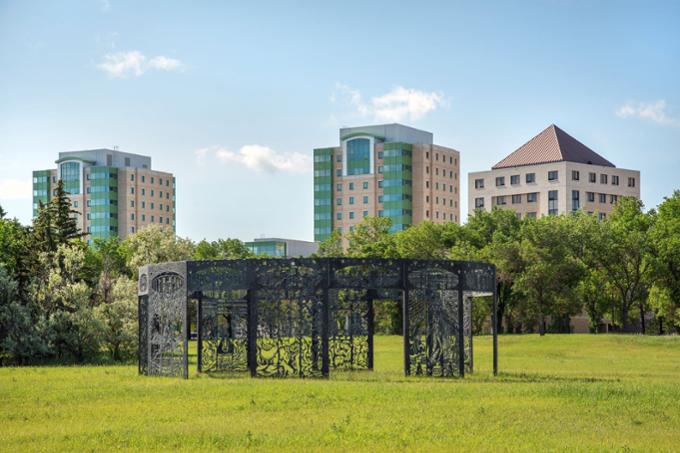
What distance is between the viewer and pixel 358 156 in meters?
163

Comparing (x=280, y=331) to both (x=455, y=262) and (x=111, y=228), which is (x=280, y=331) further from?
(x=111, y=228)

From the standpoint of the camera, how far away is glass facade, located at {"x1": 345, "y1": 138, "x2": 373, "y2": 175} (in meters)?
162

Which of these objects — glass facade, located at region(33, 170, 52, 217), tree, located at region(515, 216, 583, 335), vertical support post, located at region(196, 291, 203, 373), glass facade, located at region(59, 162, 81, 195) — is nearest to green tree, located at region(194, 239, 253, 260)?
tree, located at region(515, 216, 583, 335)

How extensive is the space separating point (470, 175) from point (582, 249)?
57818 mm

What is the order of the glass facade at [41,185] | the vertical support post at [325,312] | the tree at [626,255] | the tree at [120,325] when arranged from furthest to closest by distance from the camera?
the glass facade at [41,185] < the tree at [626,255] < the tree at [120,325] < the vertical support post at [325,312]

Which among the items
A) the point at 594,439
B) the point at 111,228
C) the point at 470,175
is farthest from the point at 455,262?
the point at 111,228

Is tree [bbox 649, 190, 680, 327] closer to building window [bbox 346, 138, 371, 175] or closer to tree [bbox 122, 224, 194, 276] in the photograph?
tree [bbox 122, 224, 194, 276]

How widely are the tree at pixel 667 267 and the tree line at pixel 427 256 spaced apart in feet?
A: 0.33

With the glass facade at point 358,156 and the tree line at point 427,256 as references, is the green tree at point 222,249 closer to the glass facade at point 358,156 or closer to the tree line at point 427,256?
the tree line at point 427,256

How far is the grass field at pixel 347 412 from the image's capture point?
1983cm

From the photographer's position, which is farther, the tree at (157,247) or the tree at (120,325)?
the tree at (157,247)

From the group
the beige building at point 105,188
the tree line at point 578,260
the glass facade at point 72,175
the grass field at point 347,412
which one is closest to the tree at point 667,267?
the tree line at point 578,260

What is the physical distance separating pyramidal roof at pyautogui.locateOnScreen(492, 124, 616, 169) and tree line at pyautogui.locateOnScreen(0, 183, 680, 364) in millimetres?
31327

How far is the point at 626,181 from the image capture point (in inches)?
5374
